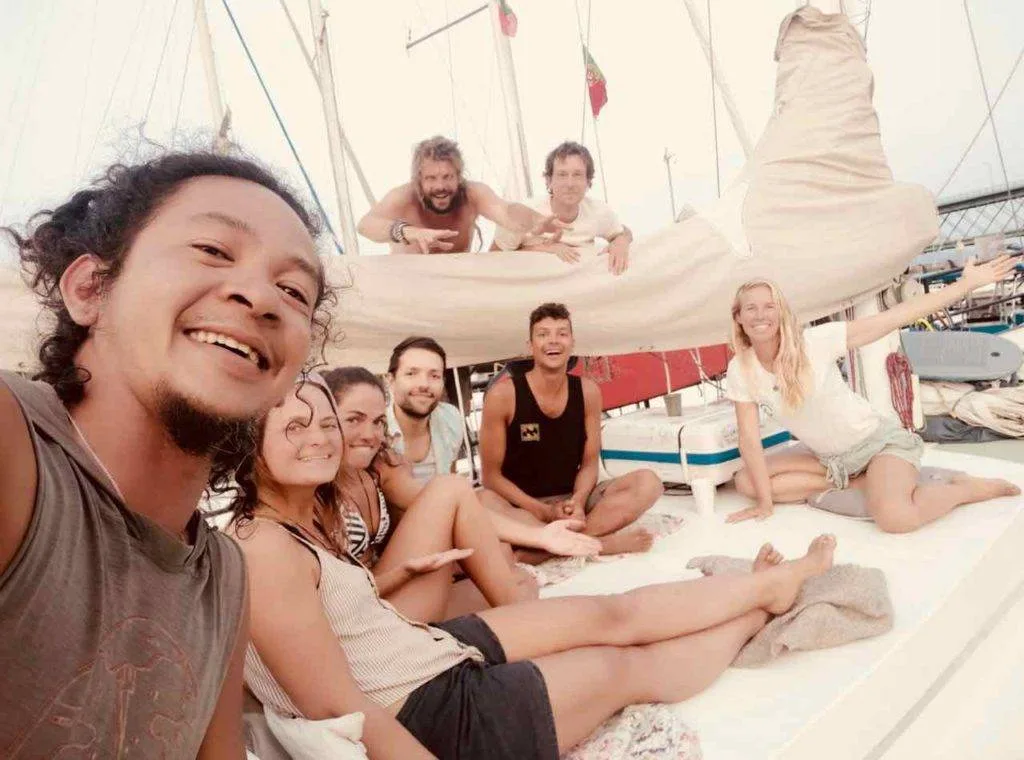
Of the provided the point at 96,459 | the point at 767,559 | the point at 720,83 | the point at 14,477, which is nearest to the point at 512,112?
the point at 720,83

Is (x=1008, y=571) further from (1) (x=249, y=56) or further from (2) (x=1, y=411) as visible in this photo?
(1) (x=249, y=56)

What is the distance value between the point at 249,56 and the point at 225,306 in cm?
920

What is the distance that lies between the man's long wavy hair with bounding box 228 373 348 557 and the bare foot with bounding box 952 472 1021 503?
220 centimetres

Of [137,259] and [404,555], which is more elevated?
[137,259]

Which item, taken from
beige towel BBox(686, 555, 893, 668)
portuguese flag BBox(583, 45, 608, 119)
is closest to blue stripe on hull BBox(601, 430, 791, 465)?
beige towel BBox(686, 555, 893, 668)

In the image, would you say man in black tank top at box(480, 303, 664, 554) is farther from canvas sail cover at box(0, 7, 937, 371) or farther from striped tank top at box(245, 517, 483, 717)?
striped tank top at box(245, 517, 483, 717)

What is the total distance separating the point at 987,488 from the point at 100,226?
277cm

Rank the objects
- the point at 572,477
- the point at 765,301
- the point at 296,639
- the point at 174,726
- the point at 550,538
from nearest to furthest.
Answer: the point at 174,726, the point at 296,639, the point at 550,538, the point at 765,301, the point at 572,477

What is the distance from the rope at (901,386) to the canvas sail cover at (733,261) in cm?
36

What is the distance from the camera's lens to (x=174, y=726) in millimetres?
628

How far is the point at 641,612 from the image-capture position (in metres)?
1.47

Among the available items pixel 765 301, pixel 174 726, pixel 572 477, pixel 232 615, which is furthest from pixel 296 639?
pixel 765 301

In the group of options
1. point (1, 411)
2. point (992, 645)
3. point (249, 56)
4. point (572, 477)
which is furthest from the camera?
point (249, 56)

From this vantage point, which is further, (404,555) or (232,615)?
(404,555)
